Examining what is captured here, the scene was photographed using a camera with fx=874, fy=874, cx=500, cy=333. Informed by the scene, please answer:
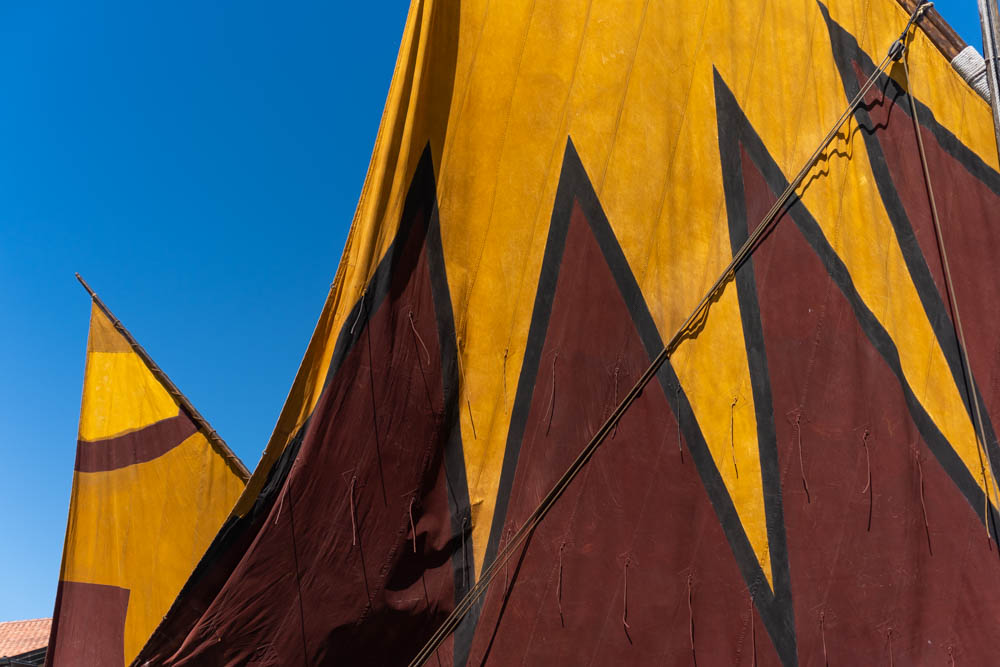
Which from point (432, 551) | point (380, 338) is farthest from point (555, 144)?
point (432, 551)

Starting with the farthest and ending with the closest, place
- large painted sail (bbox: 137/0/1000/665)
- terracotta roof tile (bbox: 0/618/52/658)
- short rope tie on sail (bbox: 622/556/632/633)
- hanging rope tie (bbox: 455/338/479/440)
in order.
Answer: terracotta roof tile (bbox: 0/618/52/658), hanging rope tie (bbox: 455/338/479/440), short rope tie on sail (bbox: 622/556/632/633), large painted sail (bbox: 137/0/1000/665)

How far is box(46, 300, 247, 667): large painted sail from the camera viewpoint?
9453 millimetres

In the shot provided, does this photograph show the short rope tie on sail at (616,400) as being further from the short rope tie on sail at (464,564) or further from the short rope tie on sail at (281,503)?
the short rope tie on sail at (281,503)

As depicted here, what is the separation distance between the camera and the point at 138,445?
981cm

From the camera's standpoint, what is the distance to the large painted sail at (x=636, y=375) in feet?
17.7

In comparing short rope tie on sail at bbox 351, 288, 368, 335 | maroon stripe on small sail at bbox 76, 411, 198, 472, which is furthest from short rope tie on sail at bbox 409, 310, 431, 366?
maroon stripe on small sail at bbox 76, 411, 198, 472

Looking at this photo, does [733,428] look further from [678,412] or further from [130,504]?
[130,504]

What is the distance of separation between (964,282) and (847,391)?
1.43m

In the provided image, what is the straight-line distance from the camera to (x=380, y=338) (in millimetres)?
5555

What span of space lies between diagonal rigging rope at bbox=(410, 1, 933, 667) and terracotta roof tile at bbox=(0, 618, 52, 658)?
1448 cm

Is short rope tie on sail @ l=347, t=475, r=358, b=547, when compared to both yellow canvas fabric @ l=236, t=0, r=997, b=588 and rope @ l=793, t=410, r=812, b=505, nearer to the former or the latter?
yellow canvas fabric @ l=236, t=0, r=997, b=588

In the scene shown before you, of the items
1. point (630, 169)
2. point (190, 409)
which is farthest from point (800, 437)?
point (190, 409)

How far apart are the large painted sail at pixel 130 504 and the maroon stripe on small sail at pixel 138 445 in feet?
0.04

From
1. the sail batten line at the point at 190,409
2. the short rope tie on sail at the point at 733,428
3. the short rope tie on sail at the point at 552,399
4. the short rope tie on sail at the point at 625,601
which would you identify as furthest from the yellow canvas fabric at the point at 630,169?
the sail batten line at the point at 190,409
